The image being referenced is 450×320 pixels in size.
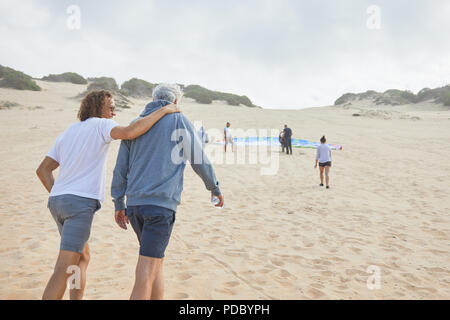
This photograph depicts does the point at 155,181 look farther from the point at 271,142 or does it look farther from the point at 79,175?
the point at 271,142

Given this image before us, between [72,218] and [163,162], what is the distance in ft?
2.72

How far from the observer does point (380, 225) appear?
576cm

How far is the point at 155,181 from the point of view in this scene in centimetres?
217

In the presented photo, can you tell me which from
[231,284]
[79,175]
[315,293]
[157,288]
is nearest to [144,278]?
[157,288]

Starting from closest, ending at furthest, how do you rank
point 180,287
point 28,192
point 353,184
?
1. point 180,287
2. point 28,192
3. point 353,184

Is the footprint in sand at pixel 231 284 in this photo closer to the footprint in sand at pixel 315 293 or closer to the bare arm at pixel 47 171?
the footprint in sand at pixel 315 293

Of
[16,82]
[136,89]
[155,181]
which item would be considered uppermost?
[136,89]

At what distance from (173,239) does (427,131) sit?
84.5ft

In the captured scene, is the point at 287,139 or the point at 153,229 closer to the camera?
the point at 153,229

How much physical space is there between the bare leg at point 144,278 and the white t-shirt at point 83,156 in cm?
69

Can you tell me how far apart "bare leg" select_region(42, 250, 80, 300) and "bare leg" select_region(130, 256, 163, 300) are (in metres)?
0.56

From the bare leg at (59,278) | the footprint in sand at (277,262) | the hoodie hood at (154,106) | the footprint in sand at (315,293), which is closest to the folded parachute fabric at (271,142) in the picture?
the footprint in sand at (277,262)

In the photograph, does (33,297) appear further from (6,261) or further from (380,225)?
(380,225)

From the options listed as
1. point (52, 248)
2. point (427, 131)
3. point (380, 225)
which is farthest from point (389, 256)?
point (427, 131)
